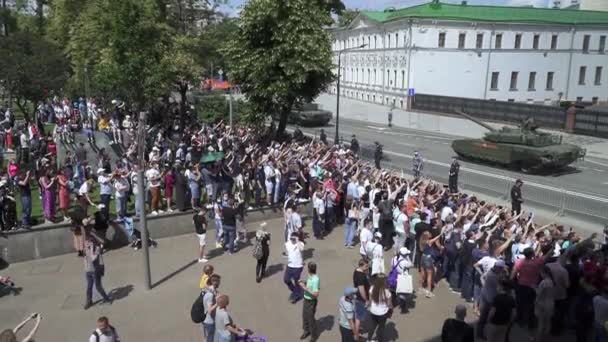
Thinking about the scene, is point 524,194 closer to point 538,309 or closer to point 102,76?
point 538,309

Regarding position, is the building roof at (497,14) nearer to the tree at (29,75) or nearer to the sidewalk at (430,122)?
the sidewalk at (430,122)

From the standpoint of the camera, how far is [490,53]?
57375 mm

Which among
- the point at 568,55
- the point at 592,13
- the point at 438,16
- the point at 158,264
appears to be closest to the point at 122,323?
the point at 158,264

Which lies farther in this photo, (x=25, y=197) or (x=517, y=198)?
(x=517, y=198)

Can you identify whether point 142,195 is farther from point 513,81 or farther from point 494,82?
point 513,81

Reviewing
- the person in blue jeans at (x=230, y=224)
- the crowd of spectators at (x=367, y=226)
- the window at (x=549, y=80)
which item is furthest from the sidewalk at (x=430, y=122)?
the person in blue jeans at (x=230, y=224)

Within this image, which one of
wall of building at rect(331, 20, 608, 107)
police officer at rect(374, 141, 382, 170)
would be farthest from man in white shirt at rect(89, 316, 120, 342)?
wall of building at rect(331, 20, 608, 107)

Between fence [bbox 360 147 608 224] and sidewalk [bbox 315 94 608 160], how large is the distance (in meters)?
11.6

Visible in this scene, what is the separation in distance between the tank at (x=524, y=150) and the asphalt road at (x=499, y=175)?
526mm

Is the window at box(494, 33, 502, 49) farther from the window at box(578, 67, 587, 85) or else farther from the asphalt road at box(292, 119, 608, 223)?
the asphalt road at box(292, 119, 608, 223)

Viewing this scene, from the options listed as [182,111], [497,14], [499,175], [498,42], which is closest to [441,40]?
[498,42]

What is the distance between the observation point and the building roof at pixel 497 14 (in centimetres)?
5575

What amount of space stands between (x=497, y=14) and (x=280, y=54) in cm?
4048

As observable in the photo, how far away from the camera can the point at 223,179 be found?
1620 cm
